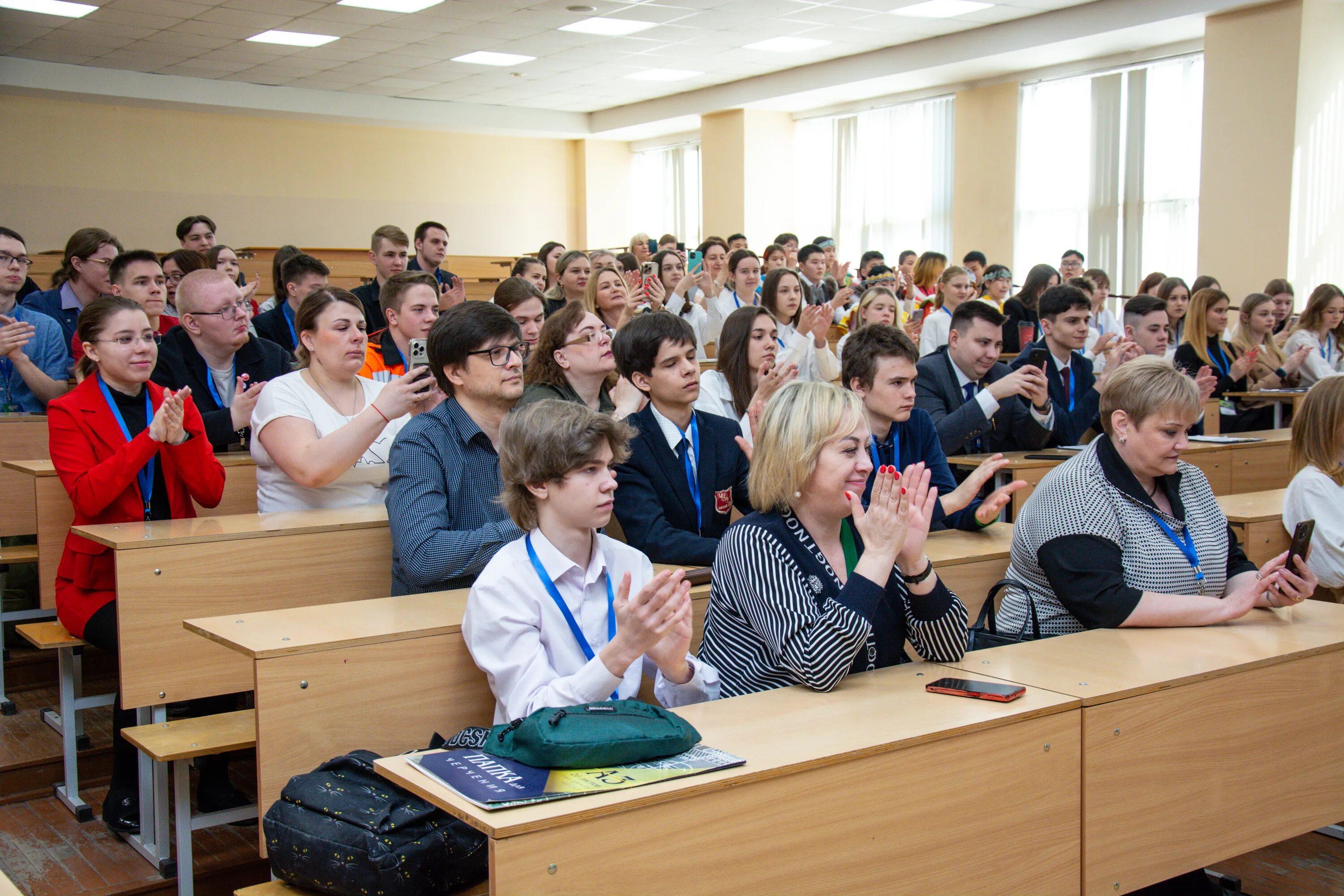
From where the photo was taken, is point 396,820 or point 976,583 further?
point 976,583

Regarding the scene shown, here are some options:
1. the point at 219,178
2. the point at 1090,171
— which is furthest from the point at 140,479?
the point at 219,178

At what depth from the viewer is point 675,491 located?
2.94 meters

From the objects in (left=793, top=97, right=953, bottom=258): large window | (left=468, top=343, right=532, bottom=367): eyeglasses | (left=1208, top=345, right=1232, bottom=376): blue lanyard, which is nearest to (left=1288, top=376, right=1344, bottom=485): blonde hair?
(left=468, top=343, right=532, bottom=367): eyeglasses

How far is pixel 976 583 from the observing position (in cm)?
294

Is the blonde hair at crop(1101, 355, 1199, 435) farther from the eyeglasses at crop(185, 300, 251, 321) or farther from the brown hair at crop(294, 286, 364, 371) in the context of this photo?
the eyeglasses at crop(185, 300, 251, 321)

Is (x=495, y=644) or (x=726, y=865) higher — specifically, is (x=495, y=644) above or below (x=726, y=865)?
above

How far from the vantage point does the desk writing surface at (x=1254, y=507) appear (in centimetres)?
326

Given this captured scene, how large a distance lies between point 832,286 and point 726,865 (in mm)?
7615

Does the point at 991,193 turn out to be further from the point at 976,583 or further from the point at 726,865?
the point at 726,865

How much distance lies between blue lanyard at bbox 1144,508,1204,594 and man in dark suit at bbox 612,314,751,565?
1.02m

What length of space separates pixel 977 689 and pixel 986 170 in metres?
11.5

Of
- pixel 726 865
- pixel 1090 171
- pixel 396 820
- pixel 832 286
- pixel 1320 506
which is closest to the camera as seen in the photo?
pixel 726 865

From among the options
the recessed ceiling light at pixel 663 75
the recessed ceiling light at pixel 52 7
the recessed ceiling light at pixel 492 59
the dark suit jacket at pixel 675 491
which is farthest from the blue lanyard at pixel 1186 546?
the recessed ceiling light at pixel 663 75

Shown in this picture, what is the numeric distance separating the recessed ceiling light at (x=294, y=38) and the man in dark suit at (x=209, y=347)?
26.6ft
